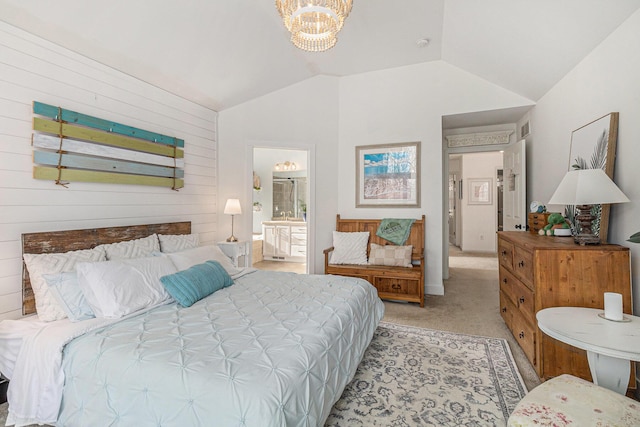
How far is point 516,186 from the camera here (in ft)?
14.2

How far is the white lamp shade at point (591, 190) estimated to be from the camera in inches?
78.0

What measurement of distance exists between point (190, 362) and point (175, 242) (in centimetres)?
192

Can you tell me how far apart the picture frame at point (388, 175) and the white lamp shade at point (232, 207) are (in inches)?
70.6

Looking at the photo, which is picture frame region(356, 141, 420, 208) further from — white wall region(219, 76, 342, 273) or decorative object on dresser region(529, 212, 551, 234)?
decorative object on dresser region(529, 212, 551, 234)

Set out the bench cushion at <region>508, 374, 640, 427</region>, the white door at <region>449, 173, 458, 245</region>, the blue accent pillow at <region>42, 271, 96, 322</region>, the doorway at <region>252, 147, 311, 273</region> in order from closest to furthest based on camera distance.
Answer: the bench cushion at <region>508, 374, 640, 427</region>
the blue accent pillow at <region>42, 271, 96, 322</region>
the doorway at <region>252, 147, 311, 273</region>
the white door at <region>449, 173, 458, 245</region>

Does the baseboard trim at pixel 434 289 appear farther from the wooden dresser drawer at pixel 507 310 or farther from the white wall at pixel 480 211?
the white wall at pixel 480 211

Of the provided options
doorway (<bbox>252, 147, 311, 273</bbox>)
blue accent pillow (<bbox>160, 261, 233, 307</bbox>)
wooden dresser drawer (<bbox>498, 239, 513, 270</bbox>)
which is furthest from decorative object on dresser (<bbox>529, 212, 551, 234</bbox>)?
doorway (<bbox>252, 147, 311, 273</bbox>)

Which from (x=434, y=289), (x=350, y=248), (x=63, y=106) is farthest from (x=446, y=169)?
(x=63, y=106)

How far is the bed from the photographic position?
1.24 m

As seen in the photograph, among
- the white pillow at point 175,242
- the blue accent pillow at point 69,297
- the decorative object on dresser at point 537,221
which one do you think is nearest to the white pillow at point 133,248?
the white pillow at point 175,242

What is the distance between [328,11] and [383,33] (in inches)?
74.4

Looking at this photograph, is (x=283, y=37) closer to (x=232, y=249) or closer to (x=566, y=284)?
(x=232, y=249)

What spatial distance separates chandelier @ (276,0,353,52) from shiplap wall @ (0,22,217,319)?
1.76 metres

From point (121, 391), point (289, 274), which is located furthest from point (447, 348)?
point (121, 391)
